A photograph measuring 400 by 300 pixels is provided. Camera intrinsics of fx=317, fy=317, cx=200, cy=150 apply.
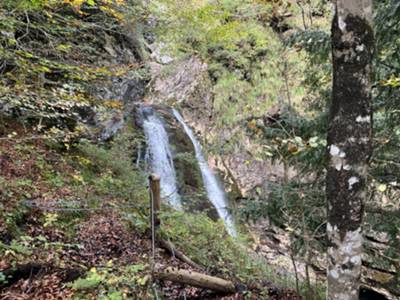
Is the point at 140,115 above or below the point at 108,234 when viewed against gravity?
above

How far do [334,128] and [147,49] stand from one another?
12.7 m

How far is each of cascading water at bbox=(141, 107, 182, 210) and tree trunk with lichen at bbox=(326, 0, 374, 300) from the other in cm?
787

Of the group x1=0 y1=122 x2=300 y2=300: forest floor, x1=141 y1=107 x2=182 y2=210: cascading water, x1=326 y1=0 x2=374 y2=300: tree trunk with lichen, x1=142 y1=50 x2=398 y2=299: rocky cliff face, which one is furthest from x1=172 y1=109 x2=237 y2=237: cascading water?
x1=326 y1=0 x2=374 y2=300: tree trunk with lichen

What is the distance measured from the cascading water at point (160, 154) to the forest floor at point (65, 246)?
3955 millimetres

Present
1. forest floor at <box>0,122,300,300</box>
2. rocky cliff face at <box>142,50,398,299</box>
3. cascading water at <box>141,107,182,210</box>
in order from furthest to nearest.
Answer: cascading water at <box>141,107,182,210</box>, rocky cliff face at <box>142,50,398,299</box>, forest floor at <box>0,122,300,300</box>

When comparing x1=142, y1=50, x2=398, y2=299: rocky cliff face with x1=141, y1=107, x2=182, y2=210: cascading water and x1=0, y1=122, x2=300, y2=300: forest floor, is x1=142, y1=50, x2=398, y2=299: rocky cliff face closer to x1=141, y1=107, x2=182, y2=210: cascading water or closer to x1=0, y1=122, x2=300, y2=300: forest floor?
x1=141, y1=107, x2=182, y2=210: cascading water

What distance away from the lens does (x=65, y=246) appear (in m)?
4.26

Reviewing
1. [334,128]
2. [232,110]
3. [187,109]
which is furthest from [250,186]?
[334,128]

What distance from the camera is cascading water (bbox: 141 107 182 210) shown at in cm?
1049

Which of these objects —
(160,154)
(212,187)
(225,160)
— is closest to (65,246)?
(160,154)

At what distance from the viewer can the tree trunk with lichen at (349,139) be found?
190 centimetres

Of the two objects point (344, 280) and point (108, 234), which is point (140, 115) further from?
point (344, 280)

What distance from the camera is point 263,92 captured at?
38.9 ft

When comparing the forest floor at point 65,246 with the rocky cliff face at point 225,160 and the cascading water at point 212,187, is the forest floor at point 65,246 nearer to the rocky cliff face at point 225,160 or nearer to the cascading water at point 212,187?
the rocky cliff face at point 225,160
